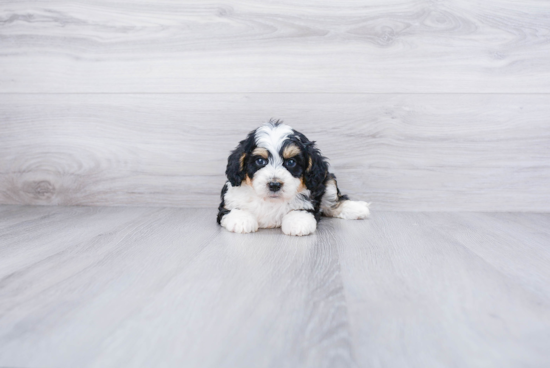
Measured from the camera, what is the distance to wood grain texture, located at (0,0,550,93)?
2.15 meters

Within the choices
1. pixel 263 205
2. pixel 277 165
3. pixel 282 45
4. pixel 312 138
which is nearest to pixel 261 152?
pixel 277 165

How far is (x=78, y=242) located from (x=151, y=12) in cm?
136

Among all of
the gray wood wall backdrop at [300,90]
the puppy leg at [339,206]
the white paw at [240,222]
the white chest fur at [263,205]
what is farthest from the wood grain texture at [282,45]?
the white paw at [240,222]

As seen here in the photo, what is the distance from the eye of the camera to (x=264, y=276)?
1187 millimetres

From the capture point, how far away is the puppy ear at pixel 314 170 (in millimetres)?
1791

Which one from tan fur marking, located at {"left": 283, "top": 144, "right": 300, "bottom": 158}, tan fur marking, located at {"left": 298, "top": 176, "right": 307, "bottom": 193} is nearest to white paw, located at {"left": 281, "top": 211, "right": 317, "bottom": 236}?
tan fur marking, located at {"left": 298, "top": 176, "right": 307, "bottom": 193}

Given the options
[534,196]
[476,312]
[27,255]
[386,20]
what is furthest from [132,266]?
[534,196]

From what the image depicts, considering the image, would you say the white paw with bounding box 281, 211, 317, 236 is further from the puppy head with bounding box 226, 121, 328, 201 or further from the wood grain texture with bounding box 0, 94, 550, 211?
the wood grain texture with bounding box 0, 94, 550, 211

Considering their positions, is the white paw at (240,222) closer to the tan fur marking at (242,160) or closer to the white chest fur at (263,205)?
the white chest fur at (263,205)

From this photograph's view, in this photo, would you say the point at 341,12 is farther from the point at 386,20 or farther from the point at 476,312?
the point at 476,312

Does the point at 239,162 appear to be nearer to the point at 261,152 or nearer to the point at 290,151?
the point at 261,152

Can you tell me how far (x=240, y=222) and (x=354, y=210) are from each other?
64cm

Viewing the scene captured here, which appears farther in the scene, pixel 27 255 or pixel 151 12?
pixel 151 12

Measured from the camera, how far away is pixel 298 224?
1.70 meters
